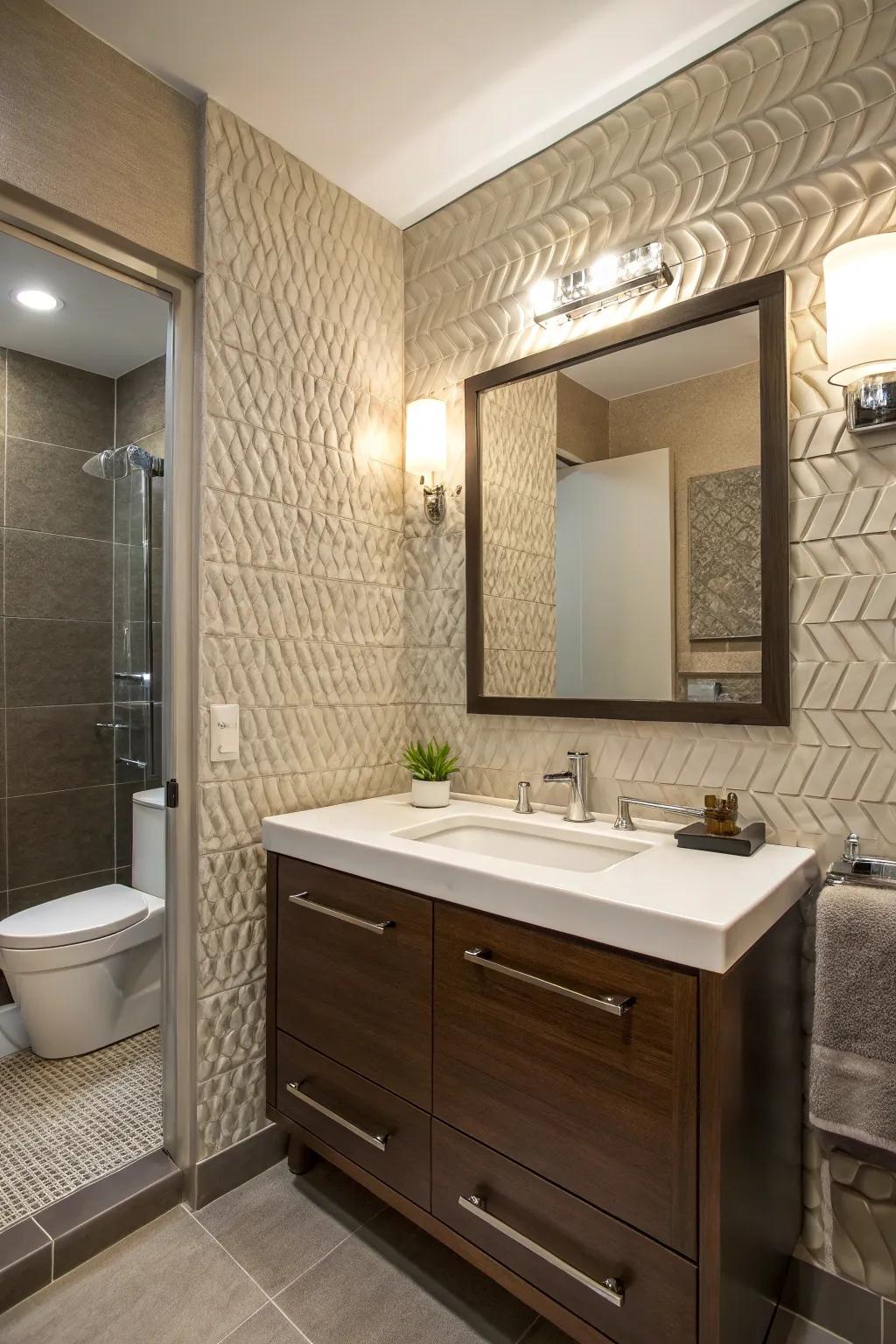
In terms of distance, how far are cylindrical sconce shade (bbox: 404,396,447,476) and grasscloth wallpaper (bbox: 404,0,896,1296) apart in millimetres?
477

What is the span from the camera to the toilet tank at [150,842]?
1.76 meters

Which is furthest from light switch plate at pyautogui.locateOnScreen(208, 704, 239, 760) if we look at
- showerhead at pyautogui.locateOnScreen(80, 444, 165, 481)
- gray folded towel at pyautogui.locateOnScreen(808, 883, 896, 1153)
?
gray folded towel at pyautogui.locateOnScreen(808, 883, 896, 1153)

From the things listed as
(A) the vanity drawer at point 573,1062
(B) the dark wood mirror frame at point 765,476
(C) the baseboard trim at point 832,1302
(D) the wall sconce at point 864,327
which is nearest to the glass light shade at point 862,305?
(D) the wall sconce at point 864,327

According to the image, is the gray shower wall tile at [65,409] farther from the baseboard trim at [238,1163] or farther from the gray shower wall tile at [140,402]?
the baseboard trim at [238,1163]

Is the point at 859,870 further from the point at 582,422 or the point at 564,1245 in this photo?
the point at 582,422

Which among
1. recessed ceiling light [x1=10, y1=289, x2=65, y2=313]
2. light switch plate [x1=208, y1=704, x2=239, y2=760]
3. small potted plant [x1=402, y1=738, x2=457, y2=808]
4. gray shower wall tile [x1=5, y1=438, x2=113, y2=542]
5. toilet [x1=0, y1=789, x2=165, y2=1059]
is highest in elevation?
recessed ceiling light [x1=10, y1=289, x2=65, y2=313]

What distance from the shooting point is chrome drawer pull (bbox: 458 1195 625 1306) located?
42.7 inches

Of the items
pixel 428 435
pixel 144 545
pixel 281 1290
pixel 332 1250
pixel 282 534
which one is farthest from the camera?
pixel 428 435

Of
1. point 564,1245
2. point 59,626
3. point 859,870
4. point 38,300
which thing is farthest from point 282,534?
point 564,1245

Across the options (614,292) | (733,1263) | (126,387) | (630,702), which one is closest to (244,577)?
(126,387)

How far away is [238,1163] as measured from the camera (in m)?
1.72

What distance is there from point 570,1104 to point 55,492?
1.70 meters

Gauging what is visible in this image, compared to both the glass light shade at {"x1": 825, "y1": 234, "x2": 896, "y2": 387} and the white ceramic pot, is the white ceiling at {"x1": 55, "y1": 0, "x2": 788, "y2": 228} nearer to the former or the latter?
the glass light shade at {"x1": 825, "y1": 234, "x2": 896, "y2": 387}

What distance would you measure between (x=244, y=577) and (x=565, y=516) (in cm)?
83
